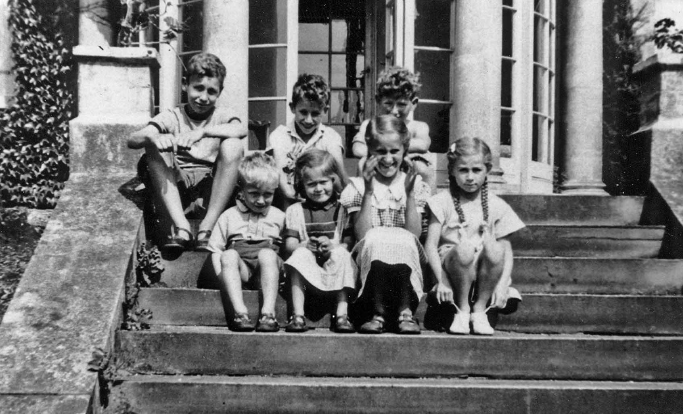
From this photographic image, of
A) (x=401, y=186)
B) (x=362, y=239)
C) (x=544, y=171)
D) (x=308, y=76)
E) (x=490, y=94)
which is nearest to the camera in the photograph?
(x=362, y=239)

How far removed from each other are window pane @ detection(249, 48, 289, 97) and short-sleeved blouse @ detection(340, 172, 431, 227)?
3.19 metres

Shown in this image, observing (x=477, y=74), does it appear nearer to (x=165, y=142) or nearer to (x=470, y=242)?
(x=470, y=242)

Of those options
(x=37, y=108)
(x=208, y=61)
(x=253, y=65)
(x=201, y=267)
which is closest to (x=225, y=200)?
(x=201, y=267)

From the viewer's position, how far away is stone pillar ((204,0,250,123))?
290 inches

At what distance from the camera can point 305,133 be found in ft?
18.3

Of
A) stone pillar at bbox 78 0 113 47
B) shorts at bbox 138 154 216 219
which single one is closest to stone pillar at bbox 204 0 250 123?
stone pillar at bbox 78 0 113 47

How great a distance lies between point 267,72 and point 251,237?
136 inches

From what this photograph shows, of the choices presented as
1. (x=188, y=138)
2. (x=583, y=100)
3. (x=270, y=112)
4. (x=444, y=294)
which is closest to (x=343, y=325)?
(x=444, y=294)

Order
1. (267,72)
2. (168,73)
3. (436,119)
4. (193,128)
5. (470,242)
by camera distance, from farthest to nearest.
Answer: (168,73) < (267,72) < (436,119) < (193,128) < (470,242)

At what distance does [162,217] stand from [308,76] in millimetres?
1266

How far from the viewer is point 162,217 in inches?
201

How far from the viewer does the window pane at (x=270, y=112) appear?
7828 millimetres

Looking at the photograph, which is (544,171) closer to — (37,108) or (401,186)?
(401,186)

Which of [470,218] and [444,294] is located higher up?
[470,218]
